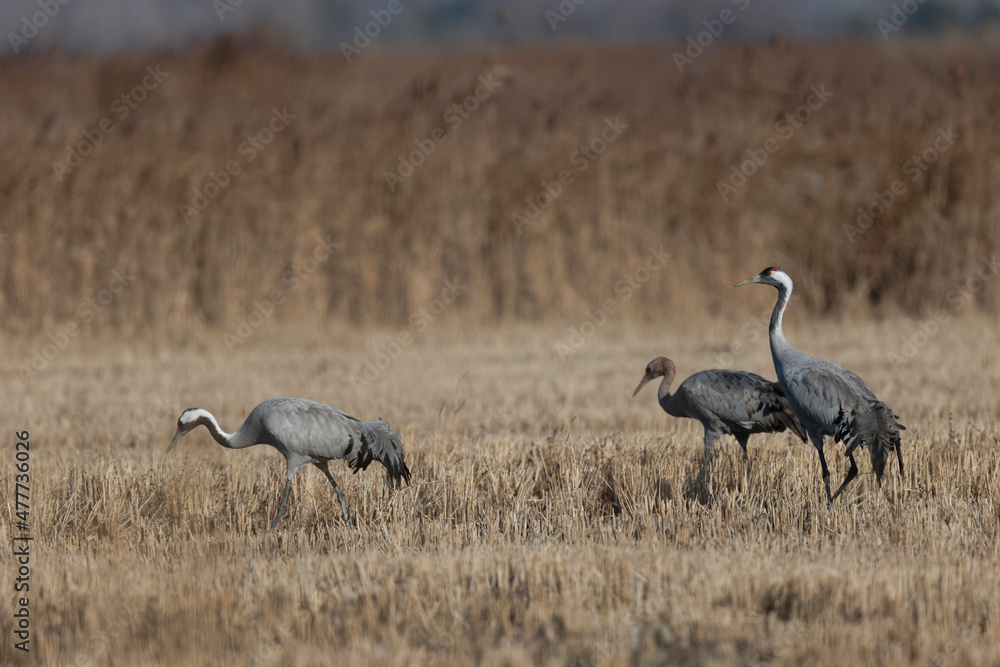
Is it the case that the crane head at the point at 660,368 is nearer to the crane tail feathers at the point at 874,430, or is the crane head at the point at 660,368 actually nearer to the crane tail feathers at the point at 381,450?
the crane tail feathers at the point at 874,430

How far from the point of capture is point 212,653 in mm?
4180

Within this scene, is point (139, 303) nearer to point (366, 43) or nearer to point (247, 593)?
point (366, 43)

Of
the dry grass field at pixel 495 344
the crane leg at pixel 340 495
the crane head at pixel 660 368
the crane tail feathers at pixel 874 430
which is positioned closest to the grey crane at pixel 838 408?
the crane tail feathers at pixel 874 430

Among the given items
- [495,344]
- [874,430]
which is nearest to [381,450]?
[874,430]

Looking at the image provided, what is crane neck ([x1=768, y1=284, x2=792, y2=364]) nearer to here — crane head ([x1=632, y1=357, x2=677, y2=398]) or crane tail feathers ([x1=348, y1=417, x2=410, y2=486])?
crane head ([x1=632, y1=357, x2=677, y2=398])

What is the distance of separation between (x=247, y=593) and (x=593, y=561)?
159cm

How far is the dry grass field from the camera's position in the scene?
4629 millimetres

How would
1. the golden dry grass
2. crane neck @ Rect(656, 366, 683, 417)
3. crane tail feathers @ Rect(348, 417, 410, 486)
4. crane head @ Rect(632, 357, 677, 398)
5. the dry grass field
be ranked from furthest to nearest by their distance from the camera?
1. crane head @ Rect(632, 357, 677, 398)
2. crane neck @ Rect(656, 366, 683, 417)
3. crane tail feathers @ Rect(348, 417, 410, 486)
4. the dry grass field
5. the golden dry grass

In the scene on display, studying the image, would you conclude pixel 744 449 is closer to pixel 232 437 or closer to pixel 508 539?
pixel 508 539

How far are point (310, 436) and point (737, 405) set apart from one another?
2930 mm

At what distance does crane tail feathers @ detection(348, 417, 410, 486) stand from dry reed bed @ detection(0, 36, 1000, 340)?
7.12 metres

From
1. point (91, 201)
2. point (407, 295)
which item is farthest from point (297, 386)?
point (91, 201)

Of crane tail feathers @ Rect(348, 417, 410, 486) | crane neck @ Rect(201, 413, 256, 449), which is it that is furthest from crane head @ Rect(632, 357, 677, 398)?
crane neck @ Rect(201, 413, 256, 449)

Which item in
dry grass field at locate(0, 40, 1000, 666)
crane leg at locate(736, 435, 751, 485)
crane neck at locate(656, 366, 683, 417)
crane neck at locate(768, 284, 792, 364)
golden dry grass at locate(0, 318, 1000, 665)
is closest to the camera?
golden dry grass at locate(0, 318, 1000, 665)
